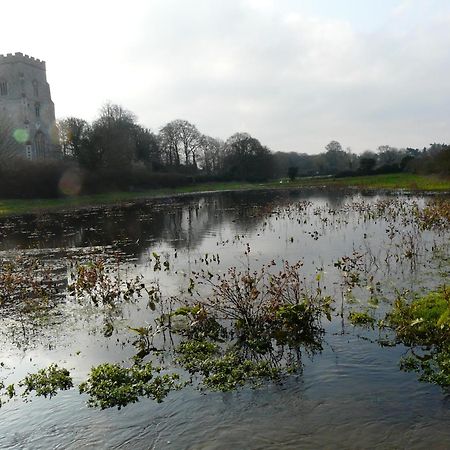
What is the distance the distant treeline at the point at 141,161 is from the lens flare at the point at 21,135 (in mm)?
14529

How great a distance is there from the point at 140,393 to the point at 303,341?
3712 millimetres

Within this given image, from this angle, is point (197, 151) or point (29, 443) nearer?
point (29, 443)

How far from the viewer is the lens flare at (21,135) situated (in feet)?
289

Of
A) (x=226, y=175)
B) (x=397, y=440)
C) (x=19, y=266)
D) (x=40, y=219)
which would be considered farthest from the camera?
(x=226, y=175)

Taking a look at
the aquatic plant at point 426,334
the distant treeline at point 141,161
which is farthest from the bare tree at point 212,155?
the aquatic plant at point 426,334

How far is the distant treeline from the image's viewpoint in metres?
59.3

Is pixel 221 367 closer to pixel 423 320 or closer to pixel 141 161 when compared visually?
pixel 423 320

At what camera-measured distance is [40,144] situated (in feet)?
303

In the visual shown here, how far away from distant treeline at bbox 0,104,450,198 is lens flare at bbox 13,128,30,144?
47.7 feet

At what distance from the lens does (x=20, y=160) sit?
61.3m

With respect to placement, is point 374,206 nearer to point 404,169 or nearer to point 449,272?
point 449,272

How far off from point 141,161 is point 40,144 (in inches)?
883

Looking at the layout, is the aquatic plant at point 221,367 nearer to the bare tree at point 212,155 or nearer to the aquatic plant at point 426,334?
the aquatic plant at point 426,334

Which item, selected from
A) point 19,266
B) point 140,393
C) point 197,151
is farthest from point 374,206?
point 197,151
